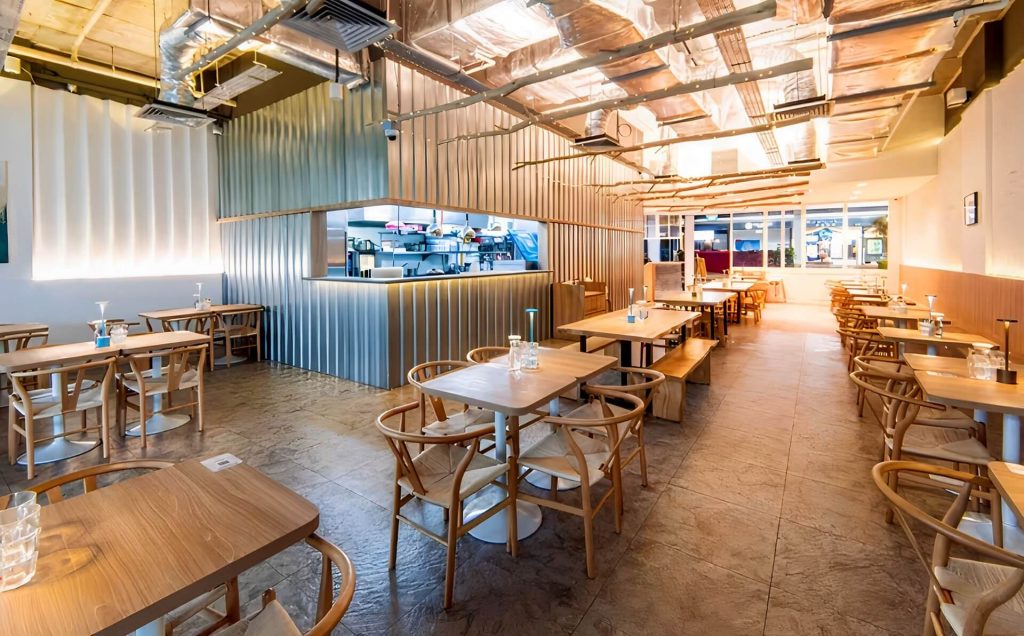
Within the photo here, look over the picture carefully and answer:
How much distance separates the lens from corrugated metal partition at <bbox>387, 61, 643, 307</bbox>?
5852 millimetres

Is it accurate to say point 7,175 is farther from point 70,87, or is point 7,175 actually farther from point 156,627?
point 156,627

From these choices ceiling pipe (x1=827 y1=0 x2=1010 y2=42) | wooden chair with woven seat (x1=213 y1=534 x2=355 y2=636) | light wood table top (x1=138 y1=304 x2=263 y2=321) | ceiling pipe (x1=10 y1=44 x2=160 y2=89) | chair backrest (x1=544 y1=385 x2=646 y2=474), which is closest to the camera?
wooden chair with woven seat (x1=213 y1=534 x2=355 y2=636)

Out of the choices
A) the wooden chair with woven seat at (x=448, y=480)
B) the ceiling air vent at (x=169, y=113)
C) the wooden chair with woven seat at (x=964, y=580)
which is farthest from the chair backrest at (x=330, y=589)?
the ceiling air vent at (x=169, y=113)

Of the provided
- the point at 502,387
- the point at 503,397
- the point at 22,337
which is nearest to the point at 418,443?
the point at 503,397

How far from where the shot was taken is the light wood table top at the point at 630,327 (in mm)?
4562

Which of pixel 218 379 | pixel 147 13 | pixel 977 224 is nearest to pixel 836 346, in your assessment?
pixel 977 224

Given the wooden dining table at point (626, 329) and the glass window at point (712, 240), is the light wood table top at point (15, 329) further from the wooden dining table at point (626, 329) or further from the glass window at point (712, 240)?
the glass window at point (712, 240)

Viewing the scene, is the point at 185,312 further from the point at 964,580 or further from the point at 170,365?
the point at 964,580

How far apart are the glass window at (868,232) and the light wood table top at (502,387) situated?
1613cm

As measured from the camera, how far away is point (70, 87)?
6715 millimetres

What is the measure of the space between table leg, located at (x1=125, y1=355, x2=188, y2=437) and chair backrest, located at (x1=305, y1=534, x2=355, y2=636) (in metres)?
3.90

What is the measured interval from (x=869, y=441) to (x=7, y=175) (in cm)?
1029

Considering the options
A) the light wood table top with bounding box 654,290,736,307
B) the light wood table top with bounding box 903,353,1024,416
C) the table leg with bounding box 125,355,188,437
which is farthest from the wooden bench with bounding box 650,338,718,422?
the table leg with bounding box 125,355,188,437

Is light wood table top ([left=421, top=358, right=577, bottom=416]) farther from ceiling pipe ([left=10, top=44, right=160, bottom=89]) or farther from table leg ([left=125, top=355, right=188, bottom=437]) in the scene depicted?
ceiling pipe ([left=10, top=44, right=160, bottom=89])
